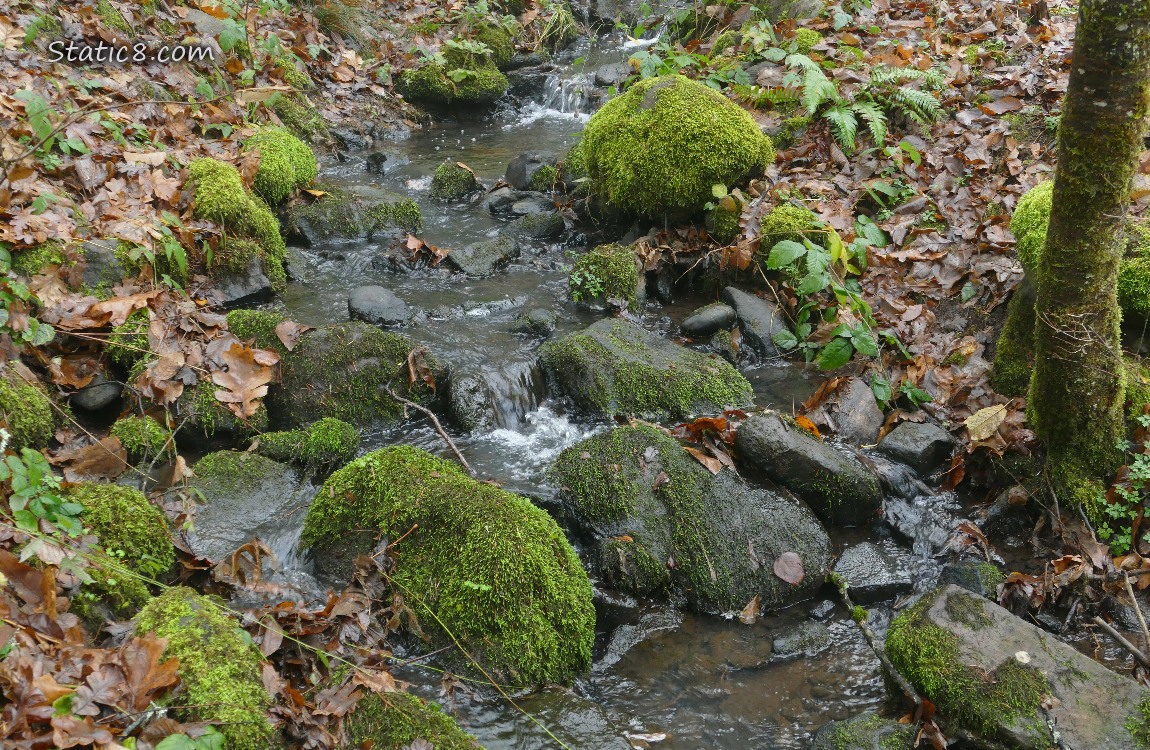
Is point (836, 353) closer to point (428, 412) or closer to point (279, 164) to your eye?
point (428, 412)

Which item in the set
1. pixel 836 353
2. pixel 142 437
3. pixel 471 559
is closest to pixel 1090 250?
pixel 836 353

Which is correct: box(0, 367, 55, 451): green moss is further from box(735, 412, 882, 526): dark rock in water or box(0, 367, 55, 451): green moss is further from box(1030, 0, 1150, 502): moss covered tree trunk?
box(1030, 0, 1150, 502): moss covered tree trunk

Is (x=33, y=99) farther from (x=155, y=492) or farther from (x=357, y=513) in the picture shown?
(x=357, y=513)

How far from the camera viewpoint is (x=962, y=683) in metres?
3.38

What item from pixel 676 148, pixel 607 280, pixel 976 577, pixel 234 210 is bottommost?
pixel 976 577

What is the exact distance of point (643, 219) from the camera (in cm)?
795

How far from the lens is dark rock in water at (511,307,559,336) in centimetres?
677

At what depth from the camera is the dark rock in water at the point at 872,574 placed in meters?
4.55

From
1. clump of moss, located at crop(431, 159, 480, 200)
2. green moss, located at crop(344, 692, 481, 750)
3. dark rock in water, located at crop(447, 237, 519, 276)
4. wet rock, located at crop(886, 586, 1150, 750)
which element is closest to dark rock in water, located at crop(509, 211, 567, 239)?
dark rock in water, located at crop(447, 237, 519, 276)

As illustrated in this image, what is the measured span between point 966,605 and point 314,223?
684cm

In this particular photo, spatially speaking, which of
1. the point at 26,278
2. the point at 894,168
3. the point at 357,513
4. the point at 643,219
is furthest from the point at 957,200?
the point at 26,278

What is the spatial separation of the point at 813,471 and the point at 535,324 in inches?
112

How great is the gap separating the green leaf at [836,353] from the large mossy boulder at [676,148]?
2313mm

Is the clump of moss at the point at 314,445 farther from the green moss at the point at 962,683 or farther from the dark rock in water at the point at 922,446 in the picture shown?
the dark rock in water at the point at 922,446
